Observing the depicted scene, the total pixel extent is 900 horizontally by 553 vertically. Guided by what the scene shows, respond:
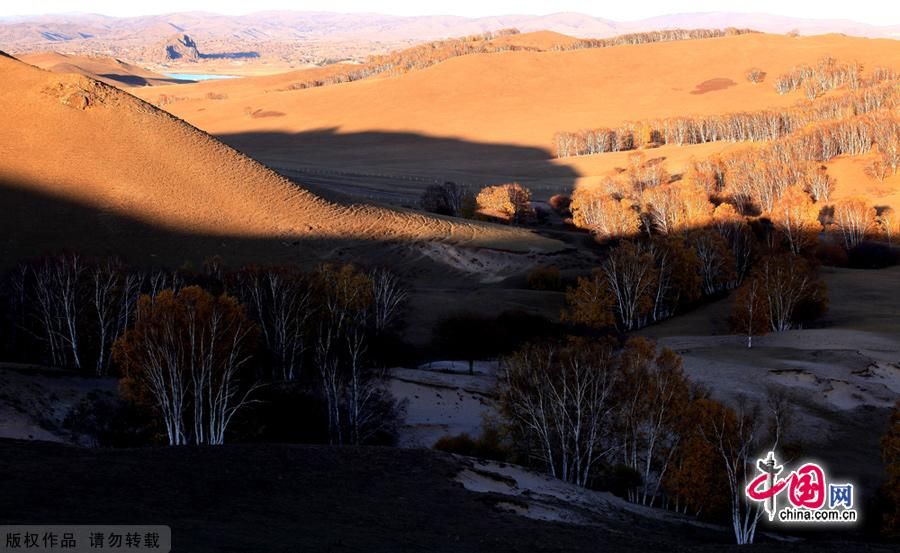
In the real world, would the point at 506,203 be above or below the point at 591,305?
above

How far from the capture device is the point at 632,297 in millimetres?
59000

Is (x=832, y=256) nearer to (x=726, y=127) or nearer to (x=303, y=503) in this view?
(x=303, y=503)

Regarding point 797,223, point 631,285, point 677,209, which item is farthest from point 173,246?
point 797,223

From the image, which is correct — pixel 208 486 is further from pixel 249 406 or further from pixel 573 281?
pixel 573 281

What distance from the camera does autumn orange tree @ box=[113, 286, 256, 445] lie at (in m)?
30.7

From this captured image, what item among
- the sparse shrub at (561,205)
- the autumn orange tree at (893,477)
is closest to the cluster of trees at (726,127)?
the sparse shrub at (561,205)

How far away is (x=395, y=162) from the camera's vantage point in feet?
509

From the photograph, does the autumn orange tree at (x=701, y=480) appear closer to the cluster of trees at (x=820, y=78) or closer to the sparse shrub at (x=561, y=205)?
the sparse shrub at (x=561, y=205)

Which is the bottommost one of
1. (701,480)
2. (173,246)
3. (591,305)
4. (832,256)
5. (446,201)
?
(832,256)

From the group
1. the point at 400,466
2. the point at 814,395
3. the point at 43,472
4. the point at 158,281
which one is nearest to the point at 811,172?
the point at 814,395

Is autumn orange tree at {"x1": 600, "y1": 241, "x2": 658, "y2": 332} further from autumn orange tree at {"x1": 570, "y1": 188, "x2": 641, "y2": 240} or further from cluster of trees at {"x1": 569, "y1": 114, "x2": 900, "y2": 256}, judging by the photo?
autumn orange tree at {"x1": 570, "y1": 188, "x2": 641, "y2": 240}

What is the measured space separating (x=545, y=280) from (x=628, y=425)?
3715 cm

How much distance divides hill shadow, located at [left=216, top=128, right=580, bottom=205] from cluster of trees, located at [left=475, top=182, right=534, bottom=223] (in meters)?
11.7

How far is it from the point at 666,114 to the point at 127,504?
164518mm
